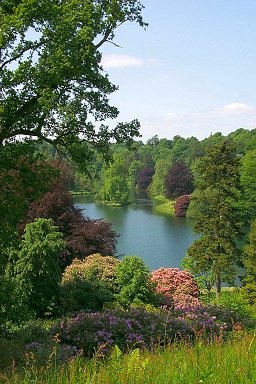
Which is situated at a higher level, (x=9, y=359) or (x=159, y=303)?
(x=9, y=359)

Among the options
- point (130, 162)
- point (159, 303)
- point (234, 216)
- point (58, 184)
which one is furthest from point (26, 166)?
point (130, 162)

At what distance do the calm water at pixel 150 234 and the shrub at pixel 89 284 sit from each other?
25.6 ft

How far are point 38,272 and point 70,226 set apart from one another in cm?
701

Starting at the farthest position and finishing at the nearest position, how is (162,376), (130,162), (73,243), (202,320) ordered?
(130,162), (73,243), (202,320), (162,376)

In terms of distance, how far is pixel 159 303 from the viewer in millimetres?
16234

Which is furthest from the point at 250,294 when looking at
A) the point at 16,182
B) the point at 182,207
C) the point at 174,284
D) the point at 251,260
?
the point at 182,207

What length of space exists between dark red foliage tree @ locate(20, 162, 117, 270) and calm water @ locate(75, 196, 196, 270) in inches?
137

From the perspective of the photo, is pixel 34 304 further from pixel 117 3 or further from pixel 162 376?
pixel 162 376

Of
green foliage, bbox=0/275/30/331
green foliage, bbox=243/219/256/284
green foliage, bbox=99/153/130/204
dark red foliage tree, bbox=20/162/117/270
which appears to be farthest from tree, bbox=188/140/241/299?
green foliage, bbox=99/153/130/204

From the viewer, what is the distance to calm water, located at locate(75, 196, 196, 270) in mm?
38906

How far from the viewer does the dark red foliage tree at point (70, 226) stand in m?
21.0

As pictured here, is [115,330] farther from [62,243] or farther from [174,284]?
[174,284]

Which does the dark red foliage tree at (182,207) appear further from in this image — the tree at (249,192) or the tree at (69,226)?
the tree at (69,226)

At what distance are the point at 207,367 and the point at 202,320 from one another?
7.69m
